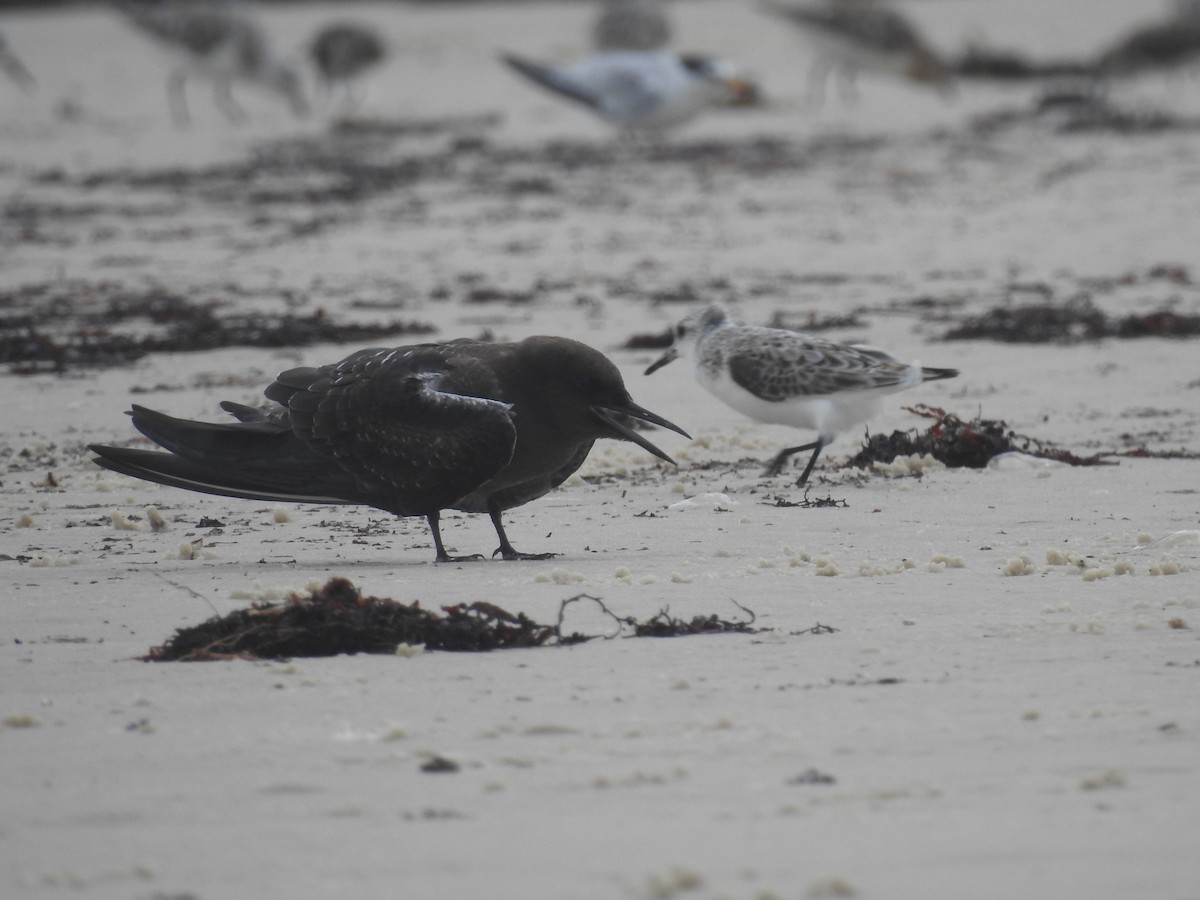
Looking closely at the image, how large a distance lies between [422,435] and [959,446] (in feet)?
7.35

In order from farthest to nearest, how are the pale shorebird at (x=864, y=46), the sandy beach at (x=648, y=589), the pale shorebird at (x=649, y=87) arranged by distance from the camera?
1. the pale shorebird at (x=864, y=46)
2. the pale shorebird at (x=649, y=87)
3. the sandy beach at (x=648, y=589)

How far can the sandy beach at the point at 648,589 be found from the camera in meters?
3.07

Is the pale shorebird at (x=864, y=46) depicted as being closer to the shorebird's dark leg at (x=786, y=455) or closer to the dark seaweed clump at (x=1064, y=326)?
the dark seaweed clump at (x=1064, y=326)

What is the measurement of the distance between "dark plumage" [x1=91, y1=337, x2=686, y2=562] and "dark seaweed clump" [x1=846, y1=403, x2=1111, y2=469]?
1586 millimetres

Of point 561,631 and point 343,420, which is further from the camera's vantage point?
point 343,420

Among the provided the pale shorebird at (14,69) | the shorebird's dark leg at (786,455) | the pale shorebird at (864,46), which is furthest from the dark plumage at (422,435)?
the pale shorebird at (14,69)

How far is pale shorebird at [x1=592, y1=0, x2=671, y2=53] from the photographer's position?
82.6 ft

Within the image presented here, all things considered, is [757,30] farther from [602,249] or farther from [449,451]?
[449,451]

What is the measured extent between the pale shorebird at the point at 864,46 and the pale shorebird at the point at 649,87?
2981 mm

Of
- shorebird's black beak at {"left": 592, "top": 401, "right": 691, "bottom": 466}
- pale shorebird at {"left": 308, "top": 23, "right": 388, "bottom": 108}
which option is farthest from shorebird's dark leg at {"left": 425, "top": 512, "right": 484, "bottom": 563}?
pale shorebird at {"left": 308, "top": 23, "right": 388, "bottom": 108}

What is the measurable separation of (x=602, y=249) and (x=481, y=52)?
50.4 feet

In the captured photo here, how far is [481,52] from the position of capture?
2725 centimetres

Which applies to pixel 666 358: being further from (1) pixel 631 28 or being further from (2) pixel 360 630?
(1) pixel 631 28

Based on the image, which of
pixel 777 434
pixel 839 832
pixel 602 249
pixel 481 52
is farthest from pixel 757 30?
pixel 839 832
